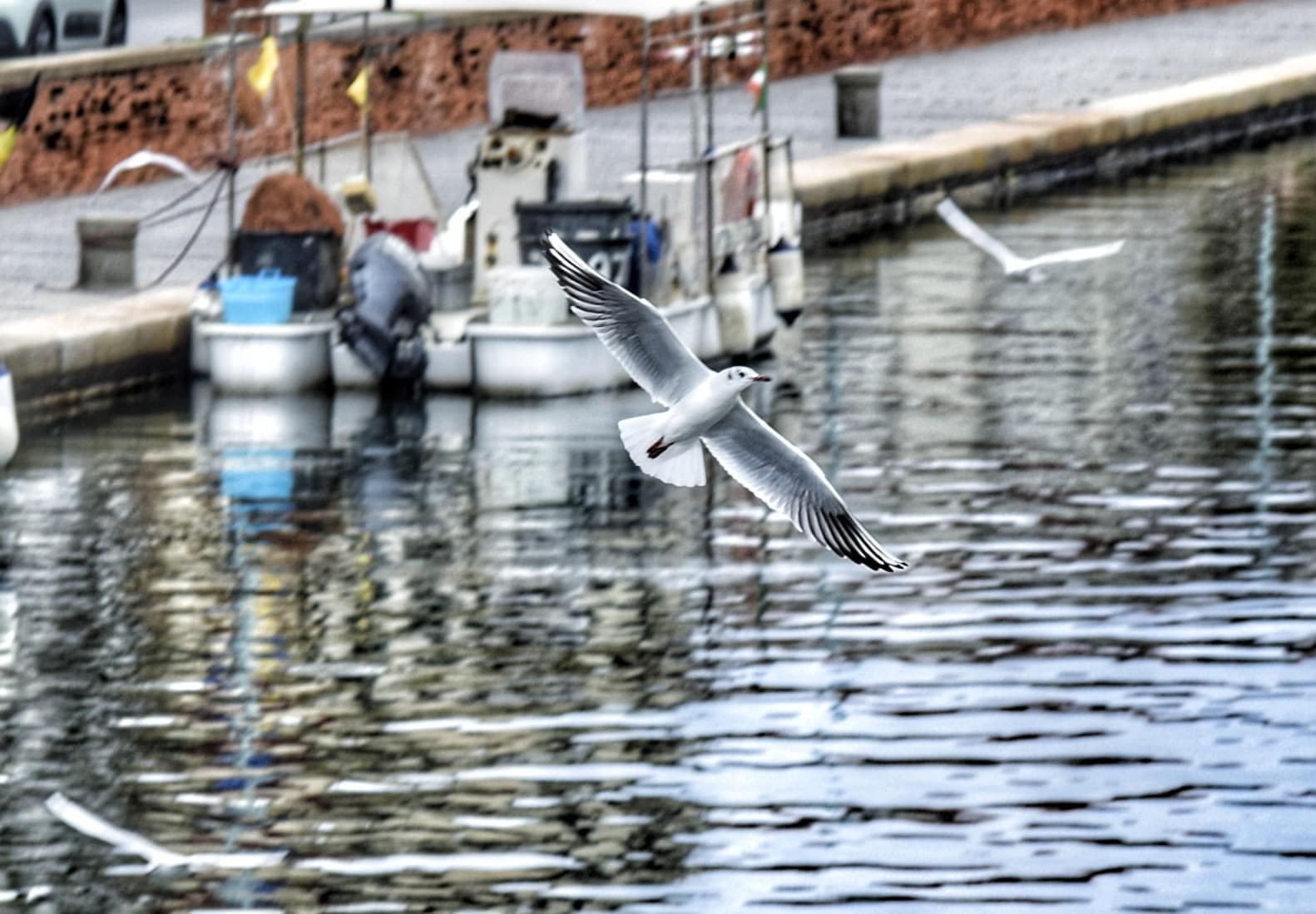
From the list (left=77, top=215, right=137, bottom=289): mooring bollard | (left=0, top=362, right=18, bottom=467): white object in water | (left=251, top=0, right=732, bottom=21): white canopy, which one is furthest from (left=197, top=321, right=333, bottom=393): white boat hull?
(left=0, top=362, right=18, bottom=467): white object in water

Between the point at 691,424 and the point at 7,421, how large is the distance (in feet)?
24.9

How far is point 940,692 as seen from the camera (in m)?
14.9

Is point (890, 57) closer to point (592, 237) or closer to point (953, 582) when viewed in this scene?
point (592, 237)

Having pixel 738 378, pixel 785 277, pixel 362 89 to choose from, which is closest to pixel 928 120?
pixel 785 277

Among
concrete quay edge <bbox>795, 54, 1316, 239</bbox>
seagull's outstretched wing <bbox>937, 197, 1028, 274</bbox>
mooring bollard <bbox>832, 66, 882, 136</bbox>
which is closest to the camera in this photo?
seagull's outstretched wing <bbox>937, 197, 1028, 274</bbox>

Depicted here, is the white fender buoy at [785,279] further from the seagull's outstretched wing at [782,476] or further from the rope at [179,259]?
the seagull's outstretched wing at [782,476]

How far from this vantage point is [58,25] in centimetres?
2992

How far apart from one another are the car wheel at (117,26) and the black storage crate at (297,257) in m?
9.66

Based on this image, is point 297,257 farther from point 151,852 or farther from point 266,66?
point 151,852

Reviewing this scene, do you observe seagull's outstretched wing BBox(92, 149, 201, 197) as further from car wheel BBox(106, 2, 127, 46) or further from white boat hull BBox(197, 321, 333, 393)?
car wheel BBox(106, 2, 127, 46)

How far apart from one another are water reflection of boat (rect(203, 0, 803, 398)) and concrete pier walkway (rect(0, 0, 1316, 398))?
130 centimetres

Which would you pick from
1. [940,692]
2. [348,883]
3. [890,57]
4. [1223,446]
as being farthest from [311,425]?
[890,57]

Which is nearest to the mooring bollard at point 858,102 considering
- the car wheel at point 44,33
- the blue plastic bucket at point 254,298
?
the car wheel at point 44,33

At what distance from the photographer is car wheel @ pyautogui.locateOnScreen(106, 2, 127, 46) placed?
30719 millimetres
